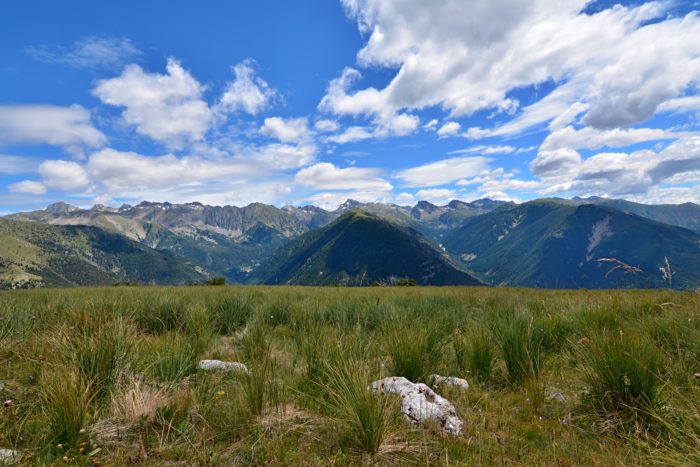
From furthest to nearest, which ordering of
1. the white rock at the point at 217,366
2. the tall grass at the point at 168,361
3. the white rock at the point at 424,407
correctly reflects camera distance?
1. the white rock at the point at 217,366
2. the tall grass at the point at 168,361
3. the white rock at the point at 424,407

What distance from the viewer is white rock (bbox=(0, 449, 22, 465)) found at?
10.2 ft

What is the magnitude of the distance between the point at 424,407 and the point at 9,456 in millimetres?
4589

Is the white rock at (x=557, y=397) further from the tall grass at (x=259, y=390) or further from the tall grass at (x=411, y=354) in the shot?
the tall grass at (x=259, y=390)

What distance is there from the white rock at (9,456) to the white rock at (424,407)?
3.69 m

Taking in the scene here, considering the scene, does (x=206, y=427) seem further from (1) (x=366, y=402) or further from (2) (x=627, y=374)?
(2) (x=627, y=374)

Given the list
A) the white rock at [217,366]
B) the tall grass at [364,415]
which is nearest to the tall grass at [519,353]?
the tall grass at [364,415]

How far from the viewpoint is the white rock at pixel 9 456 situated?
3.09 metres

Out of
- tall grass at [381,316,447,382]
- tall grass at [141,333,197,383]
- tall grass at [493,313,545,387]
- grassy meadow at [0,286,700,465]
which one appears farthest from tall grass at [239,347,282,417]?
tall grass at [493,313,545,387]

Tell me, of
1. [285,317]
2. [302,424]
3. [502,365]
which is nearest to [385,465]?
[302,424]

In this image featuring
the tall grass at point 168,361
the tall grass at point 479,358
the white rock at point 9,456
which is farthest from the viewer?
the tall grass at point 479,358

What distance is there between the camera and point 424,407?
14.3 feet

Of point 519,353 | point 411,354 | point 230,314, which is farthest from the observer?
point 230,314

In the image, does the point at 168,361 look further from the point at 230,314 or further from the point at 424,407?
the point at 230,314

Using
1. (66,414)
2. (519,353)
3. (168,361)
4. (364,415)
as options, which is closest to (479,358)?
(519,353)
